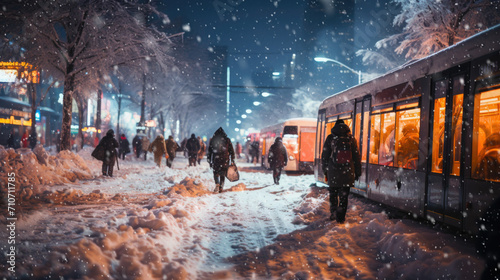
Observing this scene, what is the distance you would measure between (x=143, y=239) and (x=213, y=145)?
6988 millimetres

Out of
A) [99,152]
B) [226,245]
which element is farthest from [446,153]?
[99,152]

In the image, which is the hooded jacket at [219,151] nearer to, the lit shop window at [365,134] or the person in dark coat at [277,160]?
the person in dark coat at [277,160]

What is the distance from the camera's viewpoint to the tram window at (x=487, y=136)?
5.14 m

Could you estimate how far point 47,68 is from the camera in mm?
20438

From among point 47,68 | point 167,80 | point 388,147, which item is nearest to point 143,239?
point 388,147

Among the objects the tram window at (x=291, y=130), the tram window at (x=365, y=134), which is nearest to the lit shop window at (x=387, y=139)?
the tram window at (x=365, y=134)

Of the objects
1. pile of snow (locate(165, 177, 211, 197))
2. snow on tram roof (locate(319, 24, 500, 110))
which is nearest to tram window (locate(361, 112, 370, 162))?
snow on tram roof (locate(319, 24, 500, 110))

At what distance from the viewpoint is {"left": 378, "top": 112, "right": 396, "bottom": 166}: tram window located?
8703 mm

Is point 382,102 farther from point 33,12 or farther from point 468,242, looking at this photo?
point 33,12

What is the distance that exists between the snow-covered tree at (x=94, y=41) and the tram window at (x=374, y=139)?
11.0 metres

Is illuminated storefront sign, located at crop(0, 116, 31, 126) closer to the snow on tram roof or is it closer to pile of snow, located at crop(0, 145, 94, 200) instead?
pile of snow, located at crop(0, 145, 94, 200)

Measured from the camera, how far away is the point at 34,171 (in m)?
11.7

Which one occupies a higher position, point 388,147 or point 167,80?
point 167,80

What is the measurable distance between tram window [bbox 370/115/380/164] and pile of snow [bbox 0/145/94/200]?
8600mm
